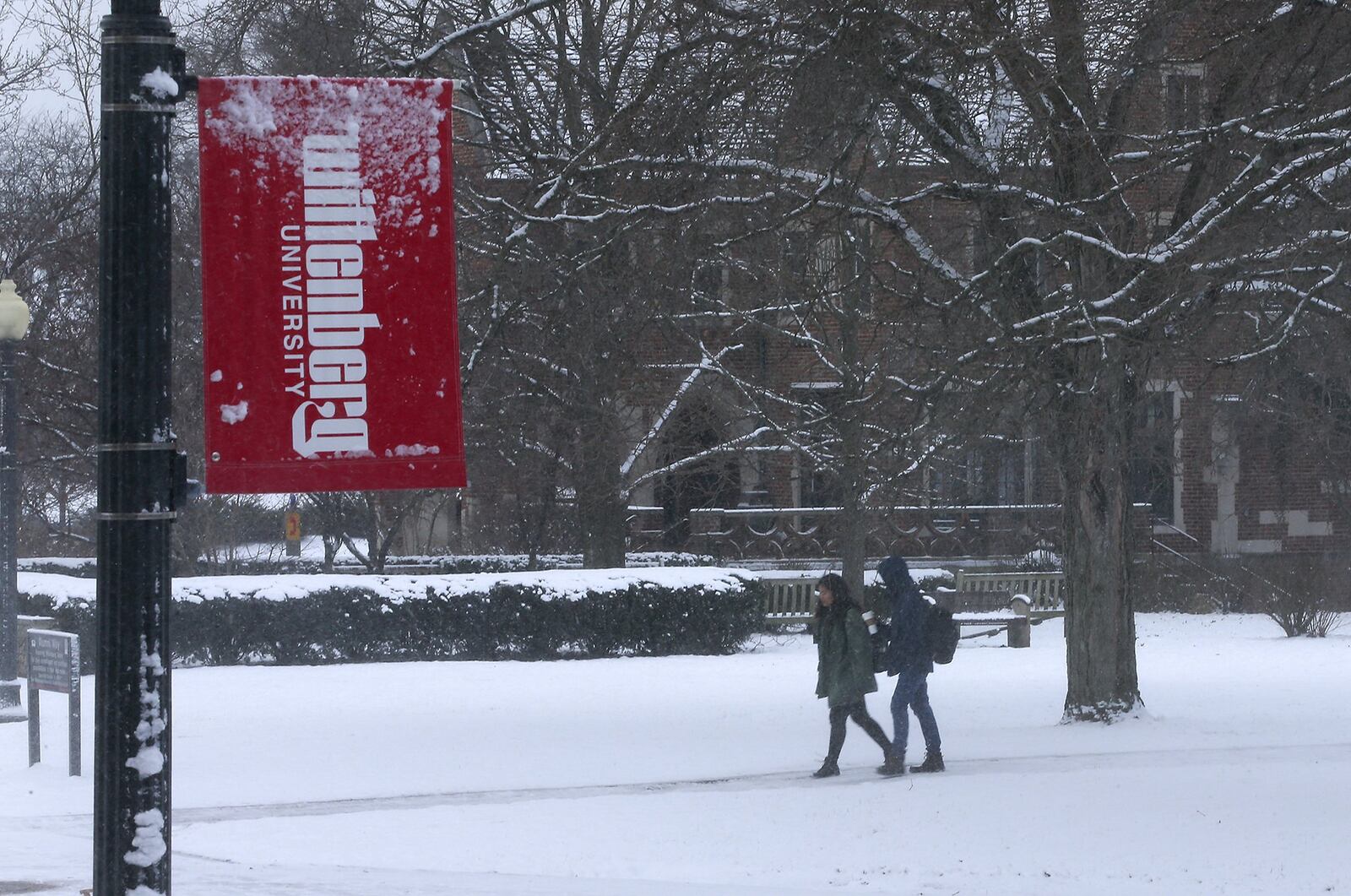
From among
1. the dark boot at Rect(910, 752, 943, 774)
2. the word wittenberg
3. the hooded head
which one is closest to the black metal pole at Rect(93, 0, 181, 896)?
the word wittenberg

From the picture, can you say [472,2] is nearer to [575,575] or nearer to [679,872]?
[679,872]

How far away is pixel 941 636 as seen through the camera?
11.0 metres

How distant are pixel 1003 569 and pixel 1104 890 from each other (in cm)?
2036

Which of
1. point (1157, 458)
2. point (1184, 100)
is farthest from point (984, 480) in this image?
point (1184, 100)

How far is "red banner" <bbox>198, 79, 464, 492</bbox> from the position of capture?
4.79m

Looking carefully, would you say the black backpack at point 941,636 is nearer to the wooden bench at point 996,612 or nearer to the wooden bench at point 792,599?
the wooden bench at point 996,612

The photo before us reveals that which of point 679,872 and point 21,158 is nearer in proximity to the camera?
point 679,872

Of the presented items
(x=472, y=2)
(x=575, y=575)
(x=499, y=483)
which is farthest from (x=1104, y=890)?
(x=499, y=483)

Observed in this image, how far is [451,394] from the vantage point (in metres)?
5.02

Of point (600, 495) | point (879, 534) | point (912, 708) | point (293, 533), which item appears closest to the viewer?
point (912, 708)

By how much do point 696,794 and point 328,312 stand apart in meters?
6.65

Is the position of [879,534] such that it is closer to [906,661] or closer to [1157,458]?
[1157,458]

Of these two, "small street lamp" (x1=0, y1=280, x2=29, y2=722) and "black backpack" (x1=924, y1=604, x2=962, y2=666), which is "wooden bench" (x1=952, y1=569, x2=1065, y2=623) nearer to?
"black backpack" (x1=924, y1=604, x2=962, y2=666)

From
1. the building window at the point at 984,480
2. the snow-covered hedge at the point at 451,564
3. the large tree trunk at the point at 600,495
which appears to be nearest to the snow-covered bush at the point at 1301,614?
the building window at the point at 984,480
